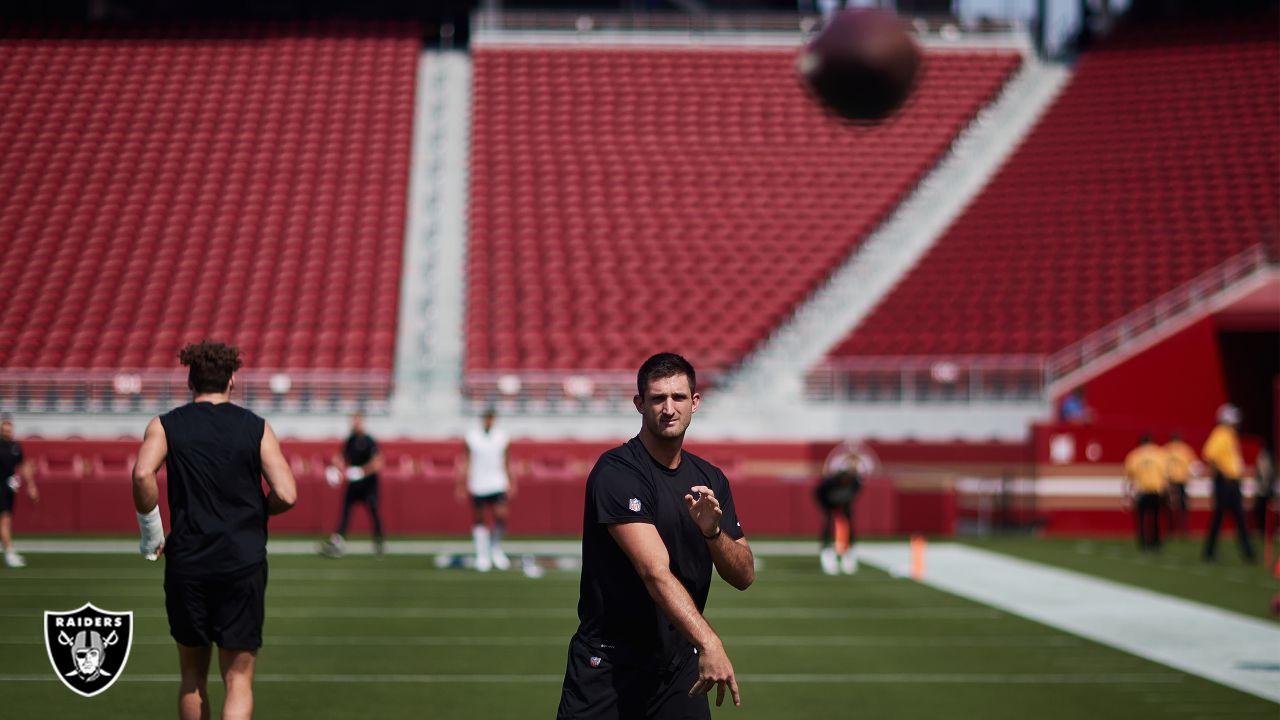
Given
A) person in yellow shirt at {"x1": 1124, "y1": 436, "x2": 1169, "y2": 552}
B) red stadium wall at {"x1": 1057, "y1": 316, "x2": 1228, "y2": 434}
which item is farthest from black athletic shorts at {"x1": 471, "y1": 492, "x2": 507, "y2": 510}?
red stadium wall at {"x1": 1057, "y1": 316, "x2": 1228, "y2": 434}

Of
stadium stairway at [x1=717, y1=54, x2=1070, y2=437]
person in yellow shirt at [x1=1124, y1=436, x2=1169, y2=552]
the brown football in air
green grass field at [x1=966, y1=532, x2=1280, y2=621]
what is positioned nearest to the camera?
the brown football in air

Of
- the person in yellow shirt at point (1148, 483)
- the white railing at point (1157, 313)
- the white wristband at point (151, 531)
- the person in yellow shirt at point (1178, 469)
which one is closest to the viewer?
the white wristband at point (151, 531)

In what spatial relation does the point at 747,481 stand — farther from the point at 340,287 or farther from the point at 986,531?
the point at 340,287

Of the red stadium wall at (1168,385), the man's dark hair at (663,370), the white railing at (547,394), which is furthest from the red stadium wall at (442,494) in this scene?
the man's dark hair at (663,370)

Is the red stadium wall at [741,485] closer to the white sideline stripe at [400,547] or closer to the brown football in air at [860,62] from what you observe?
the white sideline stripe at [400,547]

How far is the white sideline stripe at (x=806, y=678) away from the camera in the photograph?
9.49m

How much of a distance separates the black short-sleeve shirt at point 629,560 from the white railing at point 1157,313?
21481 mm

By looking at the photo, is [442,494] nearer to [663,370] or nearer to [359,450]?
[359,450]

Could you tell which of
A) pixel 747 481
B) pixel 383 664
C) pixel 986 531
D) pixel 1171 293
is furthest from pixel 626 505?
pixel 1171 293

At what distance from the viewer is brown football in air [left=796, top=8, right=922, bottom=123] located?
12.6 meters

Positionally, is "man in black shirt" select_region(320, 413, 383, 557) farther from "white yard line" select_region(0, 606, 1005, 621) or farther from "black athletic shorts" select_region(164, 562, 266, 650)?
"black athletic shorts" select_region(164, 562, 266, 650)

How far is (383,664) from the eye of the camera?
10.2 meters

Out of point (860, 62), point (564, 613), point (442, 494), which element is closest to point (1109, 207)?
point (442, 494)

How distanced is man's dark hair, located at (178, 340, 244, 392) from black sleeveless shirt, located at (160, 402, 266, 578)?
86 millimetres
